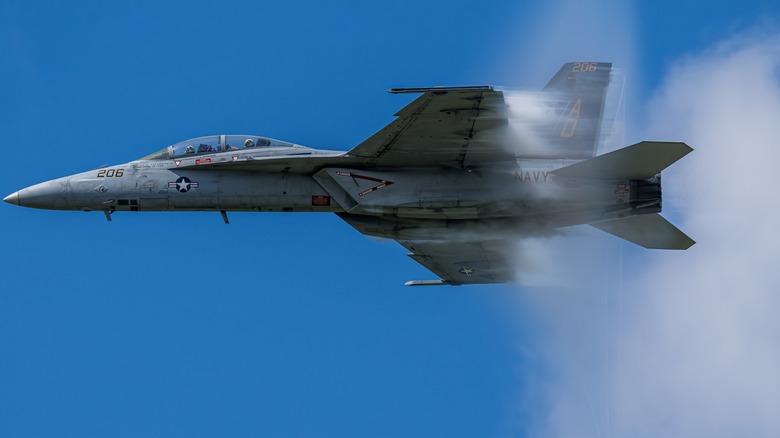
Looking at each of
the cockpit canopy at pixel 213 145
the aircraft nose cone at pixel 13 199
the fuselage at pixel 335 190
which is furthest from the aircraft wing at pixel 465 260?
the aircraft nose cone at pixel 13 199

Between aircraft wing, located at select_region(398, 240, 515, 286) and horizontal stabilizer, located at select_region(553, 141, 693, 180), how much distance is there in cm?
299

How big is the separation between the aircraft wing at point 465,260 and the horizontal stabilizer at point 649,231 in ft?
7.40

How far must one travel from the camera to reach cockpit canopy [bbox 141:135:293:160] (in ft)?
77.0

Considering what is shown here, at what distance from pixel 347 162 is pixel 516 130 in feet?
10.2

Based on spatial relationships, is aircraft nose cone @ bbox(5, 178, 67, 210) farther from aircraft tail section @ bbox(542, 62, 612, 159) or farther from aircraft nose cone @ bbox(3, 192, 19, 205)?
aircraft tail section @ bbox(542, 62, 612, 159)

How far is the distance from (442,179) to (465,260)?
3.73 m

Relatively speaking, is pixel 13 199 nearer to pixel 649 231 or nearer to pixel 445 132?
pixel 445 132

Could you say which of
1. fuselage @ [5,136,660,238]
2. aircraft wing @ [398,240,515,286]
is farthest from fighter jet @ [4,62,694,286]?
aircraft wing @ [398,240,515,286]

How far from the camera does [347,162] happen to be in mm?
22750

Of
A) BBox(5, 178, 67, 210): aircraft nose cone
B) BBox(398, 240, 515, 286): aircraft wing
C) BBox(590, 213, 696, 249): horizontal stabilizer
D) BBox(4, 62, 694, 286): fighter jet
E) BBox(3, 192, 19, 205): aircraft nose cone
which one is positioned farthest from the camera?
BBox(398, 240, 515, 286): aircraft wing

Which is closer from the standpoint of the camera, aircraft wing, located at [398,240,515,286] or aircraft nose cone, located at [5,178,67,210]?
aircraft nose cone, located at [5,178,67,210]

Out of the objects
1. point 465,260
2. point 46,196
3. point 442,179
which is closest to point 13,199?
point 46,196

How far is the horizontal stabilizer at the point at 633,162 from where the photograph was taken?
2136cm

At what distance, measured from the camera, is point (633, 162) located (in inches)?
863
